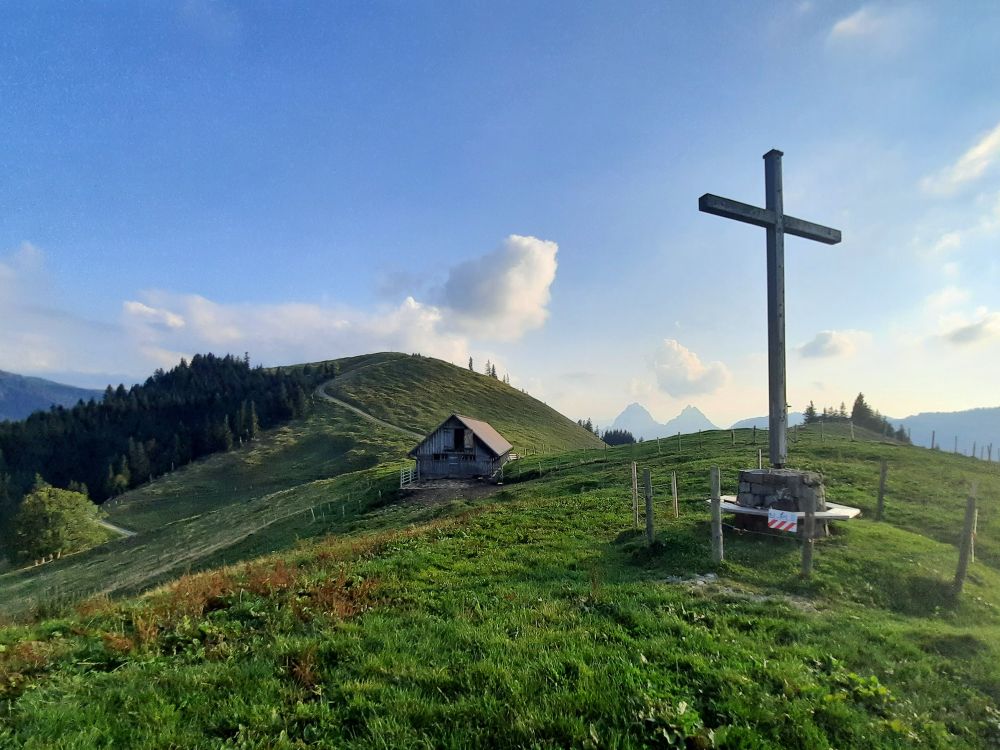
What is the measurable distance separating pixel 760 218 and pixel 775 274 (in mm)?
1759

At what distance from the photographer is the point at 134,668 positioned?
6.67 metres

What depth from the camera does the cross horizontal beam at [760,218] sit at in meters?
13.5

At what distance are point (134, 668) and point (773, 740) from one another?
26.7 ft

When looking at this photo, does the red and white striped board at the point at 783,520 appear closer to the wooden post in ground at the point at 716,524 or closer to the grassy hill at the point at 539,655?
the grassy hill at the point at 539,655

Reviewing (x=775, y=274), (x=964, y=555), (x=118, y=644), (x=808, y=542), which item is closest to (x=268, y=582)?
(x=118, y=644)

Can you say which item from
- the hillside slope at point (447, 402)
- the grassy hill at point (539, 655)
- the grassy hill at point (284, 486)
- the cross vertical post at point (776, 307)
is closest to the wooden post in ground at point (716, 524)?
the grassy hill at point (539, 655)

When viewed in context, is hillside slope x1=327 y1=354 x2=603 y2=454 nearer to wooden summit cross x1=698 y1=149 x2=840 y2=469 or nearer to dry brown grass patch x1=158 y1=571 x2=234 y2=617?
wooden summit cross x1=698 y1=149 x2=840 y2=469

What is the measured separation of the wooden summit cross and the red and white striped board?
197cm

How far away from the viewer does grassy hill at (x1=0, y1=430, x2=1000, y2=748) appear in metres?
5.11

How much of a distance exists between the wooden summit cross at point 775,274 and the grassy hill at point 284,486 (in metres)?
19.3

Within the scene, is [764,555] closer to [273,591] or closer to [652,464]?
[273,591]

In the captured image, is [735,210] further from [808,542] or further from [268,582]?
[268,582]

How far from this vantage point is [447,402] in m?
131

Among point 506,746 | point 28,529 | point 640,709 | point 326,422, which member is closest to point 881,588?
point 640,709
